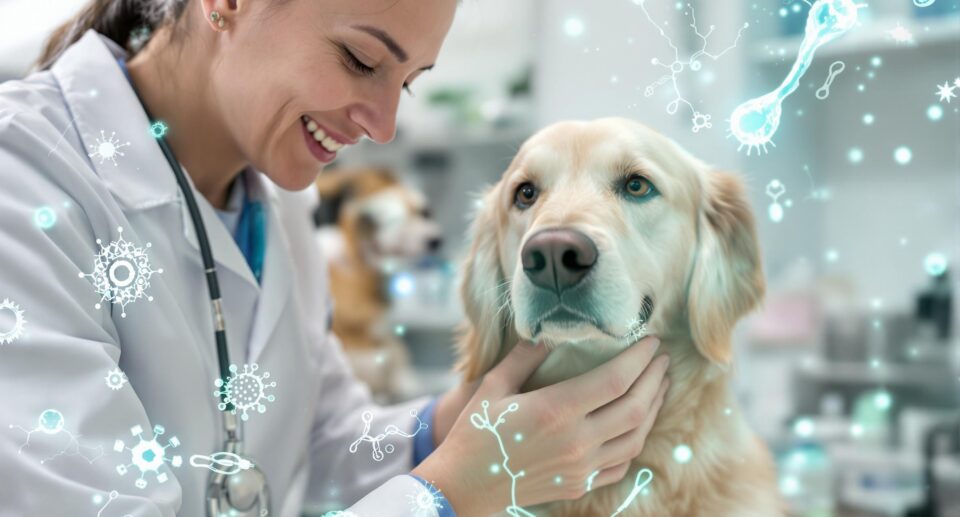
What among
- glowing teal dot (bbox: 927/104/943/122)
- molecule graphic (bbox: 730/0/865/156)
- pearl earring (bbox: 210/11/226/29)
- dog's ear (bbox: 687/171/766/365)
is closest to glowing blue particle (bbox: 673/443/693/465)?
dog's ear (bbox: 687/171/766/365)

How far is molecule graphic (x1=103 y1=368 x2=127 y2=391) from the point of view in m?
0.67

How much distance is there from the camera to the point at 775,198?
806mm

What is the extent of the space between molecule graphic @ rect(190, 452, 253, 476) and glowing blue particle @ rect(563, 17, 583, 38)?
1.98 ft

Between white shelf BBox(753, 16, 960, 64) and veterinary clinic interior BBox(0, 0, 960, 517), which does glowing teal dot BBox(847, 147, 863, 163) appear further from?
→ white shelf BBox(753, 16, 960, 64)

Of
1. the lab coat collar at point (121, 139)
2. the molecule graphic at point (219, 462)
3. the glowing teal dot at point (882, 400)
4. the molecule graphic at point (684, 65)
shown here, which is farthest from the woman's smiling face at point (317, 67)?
the glowing teal dot at point (882, 400)

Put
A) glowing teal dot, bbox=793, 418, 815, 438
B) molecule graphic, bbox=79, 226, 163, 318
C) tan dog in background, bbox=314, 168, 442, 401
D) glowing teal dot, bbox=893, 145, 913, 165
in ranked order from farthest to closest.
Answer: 1. tan dog in background, bbox=314, 168, 442, 401
2. glowing teal dot, bbox=793, 418, 815, 438
3. glowing teal dot, bbox=893, 145, 913, 165
4. molecule graphic, bbox=79, 226, 163, 318

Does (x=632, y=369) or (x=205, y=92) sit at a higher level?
(x=205, y=92)

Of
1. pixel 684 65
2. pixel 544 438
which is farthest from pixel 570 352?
pixel 684 65

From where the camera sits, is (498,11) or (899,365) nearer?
(498,11)

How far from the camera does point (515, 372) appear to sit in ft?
2.66

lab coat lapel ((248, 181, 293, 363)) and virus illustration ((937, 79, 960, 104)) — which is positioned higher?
virus illustration ((937, 79, 960, 104))

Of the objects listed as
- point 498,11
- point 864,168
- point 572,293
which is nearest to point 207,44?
point 498,11

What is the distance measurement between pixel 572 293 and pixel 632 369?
5.6 inches

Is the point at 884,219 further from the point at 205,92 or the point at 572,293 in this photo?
the point at 205,92
